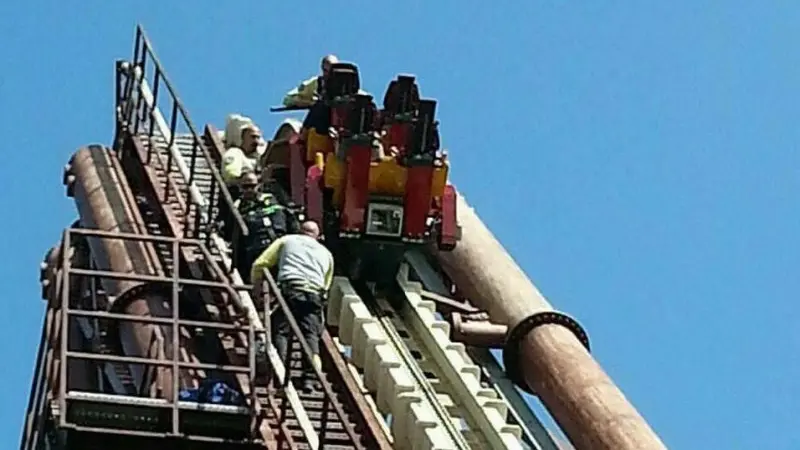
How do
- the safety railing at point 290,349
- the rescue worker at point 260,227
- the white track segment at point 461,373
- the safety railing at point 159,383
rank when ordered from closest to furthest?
the safety railing at point 159,383
the safety railing at point 290,349
the white track segment at point 461,373
the rescue worker at point 260,227

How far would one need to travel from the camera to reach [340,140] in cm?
1791

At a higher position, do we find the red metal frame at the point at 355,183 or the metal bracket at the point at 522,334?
the red metal frame at the point at 355,183

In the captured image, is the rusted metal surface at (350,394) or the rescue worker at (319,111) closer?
the rusted metal surface at (350,394)

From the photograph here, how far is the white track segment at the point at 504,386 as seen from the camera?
16156 millimetres

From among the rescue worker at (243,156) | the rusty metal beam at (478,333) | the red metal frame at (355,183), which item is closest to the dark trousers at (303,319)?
the rusty metal beam at (478,333)

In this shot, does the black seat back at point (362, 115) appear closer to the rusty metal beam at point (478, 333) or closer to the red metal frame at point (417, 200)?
the red metal frame at point (417, 200)

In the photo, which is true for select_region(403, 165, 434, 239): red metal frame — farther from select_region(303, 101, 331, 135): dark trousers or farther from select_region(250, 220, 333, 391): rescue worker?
select_region(250, 220, 333, 391): rescue worker

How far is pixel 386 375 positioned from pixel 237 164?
14.1ft

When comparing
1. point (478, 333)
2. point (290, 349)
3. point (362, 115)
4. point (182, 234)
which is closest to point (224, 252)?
point (182, 234)

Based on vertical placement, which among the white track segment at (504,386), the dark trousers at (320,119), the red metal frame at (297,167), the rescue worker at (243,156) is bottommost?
the white track segment at (504,386)

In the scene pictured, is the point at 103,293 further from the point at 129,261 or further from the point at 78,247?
the point at 78,247

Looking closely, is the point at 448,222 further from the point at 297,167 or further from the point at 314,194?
the point at 297,167

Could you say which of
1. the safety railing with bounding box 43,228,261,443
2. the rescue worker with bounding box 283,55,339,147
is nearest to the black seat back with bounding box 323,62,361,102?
the rescue worker with bounding box 283,55,339,147

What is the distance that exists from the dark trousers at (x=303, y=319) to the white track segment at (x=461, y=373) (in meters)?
1.04
